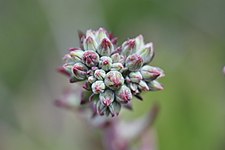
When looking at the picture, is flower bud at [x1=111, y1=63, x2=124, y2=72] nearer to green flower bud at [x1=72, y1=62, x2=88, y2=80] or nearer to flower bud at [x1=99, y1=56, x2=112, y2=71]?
flower bud at [x1=99, y1=56, x2=112, y2=71]

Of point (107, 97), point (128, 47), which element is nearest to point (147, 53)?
point (128, 47)

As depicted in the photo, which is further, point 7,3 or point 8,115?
point 7,3

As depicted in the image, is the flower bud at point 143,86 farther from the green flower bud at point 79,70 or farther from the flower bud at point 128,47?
the green flower bud at point 79,70

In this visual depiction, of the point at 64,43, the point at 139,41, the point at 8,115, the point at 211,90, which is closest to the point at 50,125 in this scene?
the point at 8,115

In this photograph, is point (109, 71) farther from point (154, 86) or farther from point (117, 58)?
point (154, 86)

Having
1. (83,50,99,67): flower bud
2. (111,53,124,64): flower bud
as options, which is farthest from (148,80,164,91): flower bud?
(83,50,99,67): flower bud

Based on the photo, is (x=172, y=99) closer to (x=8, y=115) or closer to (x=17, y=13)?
(x=8, y=115)

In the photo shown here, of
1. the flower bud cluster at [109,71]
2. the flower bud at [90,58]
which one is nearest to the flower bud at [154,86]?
the flower bud cluster at [109,71]
